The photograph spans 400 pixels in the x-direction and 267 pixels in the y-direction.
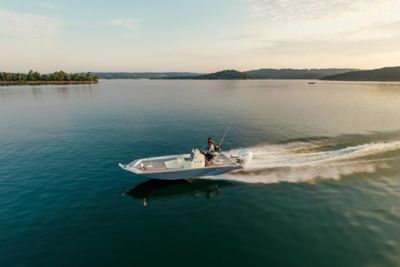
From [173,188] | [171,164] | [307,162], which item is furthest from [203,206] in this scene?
[307,162]

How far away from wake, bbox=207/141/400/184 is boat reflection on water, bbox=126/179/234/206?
1285 mm

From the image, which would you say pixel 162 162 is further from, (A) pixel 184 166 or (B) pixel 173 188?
(B) pixel 173 188

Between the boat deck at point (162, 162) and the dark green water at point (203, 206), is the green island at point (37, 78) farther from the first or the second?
the boat deck at point (162, 162)

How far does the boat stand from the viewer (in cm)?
1970

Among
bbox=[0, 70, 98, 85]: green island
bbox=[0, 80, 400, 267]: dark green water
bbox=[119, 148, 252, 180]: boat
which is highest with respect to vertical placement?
bbox=[0, 70, 98, 85]: green island

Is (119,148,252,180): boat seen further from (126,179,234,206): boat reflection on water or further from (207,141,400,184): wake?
(207,141,400,184): wake

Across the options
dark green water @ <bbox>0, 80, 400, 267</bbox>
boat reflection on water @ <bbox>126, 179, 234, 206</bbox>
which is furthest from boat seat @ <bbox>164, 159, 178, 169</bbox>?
dark green water @ <bbox>0, 80, 400, 267</bbox>

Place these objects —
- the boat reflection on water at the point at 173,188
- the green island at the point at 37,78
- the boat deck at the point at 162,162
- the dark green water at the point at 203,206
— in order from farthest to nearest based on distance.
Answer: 1. the green island at the point at 37,78
2. the boat deck at the point at 162,162
3. the boat reflection on water at the point at 173,188
4. the dark green water at the point at 203,206

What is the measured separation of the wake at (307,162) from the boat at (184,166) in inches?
44.5

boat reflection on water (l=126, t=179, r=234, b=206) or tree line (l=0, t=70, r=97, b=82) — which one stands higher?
tree line (l=0, t=70, r=97, b=82)

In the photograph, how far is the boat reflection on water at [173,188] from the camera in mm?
18750

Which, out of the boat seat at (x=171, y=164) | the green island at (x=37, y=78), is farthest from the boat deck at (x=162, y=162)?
the green island at (x=37, y=78)

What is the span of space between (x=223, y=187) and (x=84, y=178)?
1196 cm

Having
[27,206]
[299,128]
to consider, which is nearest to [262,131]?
[299,128]
